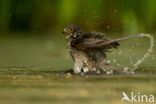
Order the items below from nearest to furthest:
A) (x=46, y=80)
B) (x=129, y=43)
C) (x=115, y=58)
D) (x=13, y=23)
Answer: (x=46, y=80), (x=115, y=58), (x=129, y=43), (x=13, y=23)

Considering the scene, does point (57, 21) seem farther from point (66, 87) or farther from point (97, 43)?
point (66, 87)

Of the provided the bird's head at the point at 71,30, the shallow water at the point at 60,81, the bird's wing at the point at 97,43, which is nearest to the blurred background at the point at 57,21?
the shallow water at the point at 60,81

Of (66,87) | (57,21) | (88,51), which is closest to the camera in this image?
(66,87)

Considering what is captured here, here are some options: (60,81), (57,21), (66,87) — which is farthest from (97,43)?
(57,21)

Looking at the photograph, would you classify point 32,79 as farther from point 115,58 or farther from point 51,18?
point 51,18

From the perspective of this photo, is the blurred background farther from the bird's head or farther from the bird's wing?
the bird's wing

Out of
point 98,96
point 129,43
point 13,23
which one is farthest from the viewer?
point 13,23

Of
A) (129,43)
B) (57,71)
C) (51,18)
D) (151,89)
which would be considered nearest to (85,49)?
(57,71)
